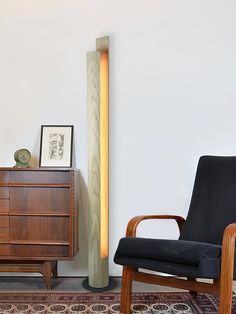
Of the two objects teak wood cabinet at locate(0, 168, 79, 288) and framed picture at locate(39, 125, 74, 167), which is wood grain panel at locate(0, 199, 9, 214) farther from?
framed picture at locate(39, 125, 74, 167)

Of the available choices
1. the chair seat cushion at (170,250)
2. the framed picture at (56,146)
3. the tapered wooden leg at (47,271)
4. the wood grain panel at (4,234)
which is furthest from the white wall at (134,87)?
the chair seat cushion at (170,250)

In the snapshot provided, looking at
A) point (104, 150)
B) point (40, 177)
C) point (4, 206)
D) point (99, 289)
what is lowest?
point (99, 289)

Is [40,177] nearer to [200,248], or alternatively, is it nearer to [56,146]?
[56,146]

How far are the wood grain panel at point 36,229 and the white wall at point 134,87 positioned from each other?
363mm

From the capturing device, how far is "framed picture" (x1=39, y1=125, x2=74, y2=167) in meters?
2.93

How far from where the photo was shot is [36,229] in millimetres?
2666

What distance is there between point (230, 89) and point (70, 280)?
2.06 metres

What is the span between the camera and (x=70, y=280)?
292 centimetres

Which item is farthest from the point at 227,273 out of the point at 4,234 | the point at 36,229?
the point at 4,234

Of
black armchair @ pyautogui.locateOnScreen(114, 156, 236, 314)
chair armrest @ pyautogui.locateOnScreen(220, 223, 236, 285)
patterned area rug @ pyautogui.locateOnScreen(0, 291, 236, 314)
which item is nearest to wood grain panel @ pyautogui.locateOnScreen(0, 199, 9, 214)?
patterned area rug @ pyautogui.locateOnScreen(0, 291, 236, 314)

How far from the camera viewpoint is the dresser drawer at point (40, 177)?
2.69 metres

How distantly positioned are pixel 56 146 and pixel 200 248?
1.59 metres

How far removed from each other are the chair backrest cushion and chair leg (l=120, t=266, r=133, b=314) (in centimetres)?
48

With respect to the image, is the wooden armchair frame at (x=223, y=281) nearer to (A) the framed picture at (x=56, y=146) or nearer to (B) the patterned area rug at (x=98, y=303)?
(B) the patterned area rug at (x=98, y=303)
